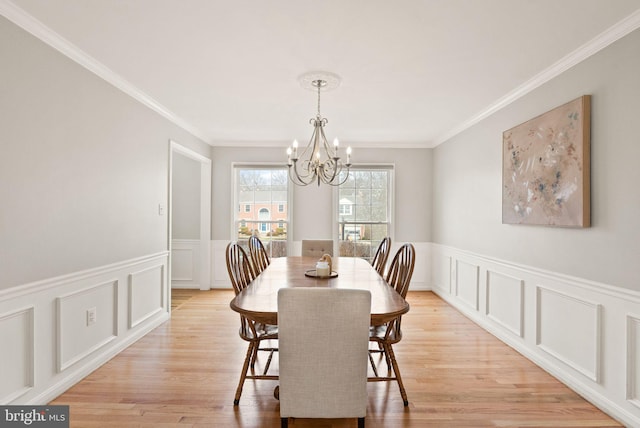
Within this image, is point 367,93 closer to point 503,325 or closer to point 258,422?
point 503,325

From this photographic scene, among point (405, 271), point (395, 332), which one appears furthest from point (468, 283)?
point (395, 332)

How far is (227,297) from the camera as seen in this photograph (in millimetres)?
5535

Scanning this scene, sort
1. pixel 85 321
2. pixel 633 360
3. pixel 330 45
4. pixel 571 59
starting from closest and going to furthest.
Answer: pixel 633 360
pixel 330 45
pixel 571 59
pixel 85 321

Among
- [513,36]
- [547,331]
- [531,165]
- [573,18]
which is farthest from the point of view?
[531,165]

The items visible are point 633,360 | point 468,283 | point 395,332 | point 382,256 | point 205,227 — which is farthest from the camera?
point 205,227

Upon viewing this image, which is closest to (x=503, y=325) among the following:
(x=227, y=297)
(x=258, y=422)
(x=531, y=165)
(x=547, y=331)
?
(x=547, y=331)

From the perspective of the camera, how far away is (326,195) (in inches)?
242

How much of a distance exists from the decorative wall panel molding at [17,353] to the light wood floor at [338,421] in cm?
31

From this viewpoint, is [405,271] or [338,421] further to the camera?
[405,271]

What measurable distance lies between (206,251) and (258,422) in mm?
4190

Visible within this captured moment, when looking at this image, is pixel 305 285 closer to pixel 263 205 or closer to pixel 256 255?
pixel 256 255

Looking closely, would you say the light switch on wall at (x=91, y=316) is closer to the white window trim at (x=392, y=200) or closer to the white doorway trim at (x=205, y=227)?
the white doorway trim at (x=205, y=227)

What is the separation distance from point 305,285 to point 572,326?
2.01m

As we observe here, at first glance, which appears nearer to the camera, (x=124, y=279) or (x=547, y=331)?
(x=547, y=331)
